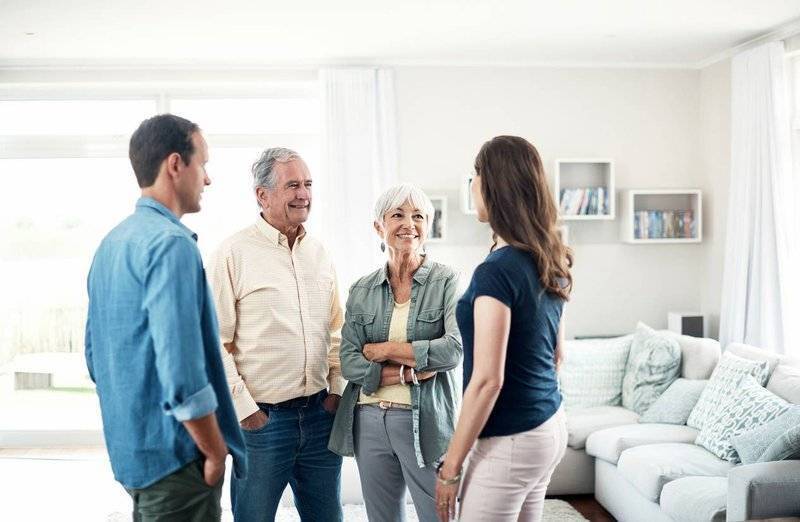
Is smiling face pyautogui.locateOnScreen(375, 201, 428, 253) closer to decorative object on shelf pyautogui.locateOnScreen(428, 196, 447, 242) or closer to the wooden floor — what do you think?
the wooden floor

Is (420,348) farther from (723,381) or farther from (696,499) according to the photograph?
(723,381)

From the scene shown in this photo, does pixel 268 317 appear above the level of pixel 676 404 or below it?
above

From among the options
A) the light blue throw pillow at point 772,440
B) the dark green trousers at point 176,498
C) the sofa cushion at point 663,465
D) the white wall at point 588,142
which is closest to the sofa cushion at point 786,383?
the light blue throw pillow at point 772,440

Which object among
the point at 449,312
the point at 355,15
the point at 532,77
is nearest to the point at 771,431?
the point at 449,312

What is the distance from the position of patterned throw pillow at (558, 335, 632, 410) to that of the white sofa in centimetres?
8

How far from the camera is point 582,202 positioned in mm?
6051

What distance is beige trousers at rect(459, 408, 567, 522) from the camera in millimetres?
1868

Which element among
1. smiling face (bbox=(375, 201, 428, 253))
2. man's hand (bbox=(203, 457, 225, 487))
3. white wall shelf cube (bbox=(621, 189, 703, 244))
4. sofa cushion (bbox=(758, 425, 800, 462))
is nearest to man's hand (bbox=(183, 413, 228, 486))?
man's hand (bbox=(203, 457, 225, 487))

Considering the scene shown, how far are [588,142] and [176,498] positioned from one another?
5.07 m

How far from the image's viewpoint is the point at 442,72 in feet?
20.2

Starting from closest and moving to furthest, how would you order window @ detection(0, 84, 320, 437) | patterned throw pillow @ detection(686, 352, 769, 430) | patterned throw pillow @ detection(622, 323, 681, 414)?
patterned throw pillow @ detection(686, 352, 769, 430), patterned throw pillow @ detection(622, 323, 681, 414), window @ detection(0, 84, 320, 437)

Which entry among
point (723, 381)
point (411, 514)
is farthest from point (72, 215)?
point (723, 381)

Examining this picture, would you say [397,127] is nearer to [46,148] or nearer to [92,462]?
[46,148]

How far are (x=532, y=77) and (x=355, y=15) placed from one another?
1.94m
